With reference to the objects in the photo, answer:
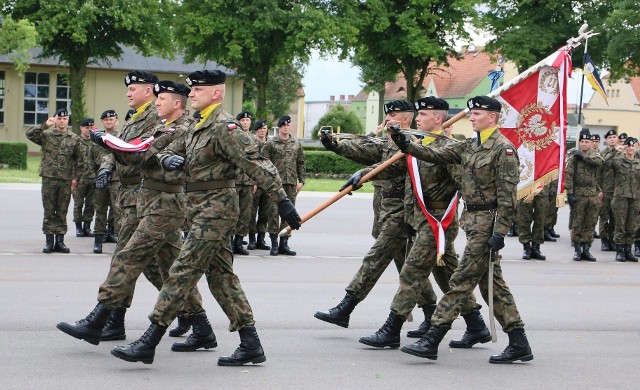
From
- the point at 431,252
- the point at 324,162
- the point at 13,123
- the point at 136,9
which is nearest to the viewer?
the point at 431,252

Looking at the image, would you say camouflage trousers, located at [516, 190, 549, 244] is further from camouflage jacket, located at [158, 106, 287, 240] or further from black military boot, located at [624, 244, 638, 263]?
camouflage jacket, located at [158, 106, 287, 240]

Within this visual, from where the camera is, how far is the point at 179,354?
7.82 meters

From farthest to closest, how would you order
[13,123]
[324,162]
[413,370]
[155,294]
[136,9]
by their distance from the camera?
[13,123]
[136,9]
[324,162]
[155,294]
[413,370]

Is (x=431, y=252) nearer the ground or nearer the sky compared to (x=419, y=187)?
nearer the ground

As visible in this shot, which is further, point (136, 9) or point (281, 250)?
point (136, 9)

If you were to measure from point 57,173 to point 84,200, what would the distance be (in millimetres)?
2195

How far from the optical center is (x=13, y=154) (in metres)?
34.7

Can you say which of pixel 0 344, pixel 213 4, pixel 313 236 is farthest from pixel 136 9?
pixel 0 344

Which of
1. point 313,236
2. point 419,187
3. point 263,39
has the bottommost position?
point 313,236

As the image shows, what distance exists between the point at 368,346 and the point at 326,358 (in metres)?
0.66

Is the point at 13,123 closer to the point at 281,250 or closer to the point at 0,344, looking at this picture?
the point at 281,250

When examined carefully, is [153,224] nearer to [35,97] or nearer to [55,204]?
[55,204]

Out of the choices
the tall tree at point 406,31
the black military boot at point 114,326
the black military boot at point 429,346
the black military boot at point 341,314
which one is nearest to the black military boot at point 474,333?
the black military boot at point 429,346

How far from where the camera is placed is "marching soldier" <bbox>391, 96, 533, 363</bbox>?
7.76 m
